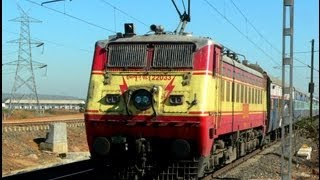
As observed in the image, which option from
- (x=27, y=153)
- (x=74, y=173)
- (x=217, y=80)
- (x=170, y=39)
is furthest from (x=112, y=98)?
(x=27, y=153)

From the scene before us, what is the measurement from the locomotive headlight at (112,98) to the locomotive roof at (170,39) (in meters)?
1.28

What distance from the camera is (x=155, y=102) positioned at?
37.6ft

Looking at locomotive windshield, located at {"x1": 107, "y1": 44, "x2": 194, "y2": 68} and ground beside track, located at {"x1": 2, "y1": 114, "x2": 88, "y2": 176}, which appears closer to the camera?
locomotive windshield, located at {"x1": 107, "y1": 44, "x2": 194, "y2": 68}

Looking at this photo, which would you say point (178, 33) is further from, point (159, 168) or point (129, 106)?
point (159, 168)

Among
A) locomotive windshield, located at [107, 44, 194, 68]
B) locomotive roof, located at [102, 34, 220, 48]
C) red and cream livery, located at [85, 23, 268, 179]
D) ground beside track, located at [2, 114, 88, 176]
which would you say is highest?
locomotive roof, located at [102, 34, 220, 48]

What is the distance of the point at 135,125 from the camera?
1160 cm

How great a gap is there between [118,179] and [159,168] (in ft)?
2.98

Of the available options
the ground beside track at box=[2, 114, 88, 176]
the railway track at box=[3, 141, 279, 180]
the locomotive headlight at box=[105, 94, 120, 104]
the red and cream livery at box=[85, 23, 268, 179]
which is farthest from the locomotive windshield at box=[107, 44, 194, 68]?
the ground beside track at box=[2, 114, 88, 176]

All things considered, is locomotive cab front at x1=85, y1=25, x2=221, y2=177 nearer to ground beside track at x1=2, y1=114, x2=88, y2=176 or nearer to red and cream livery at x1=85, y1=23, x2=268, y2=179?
red and cream livery at x1=85, y1=23, x2=268, y2=179

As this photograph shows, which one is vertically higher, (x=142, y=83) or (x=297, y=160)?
(x=142, y=83)

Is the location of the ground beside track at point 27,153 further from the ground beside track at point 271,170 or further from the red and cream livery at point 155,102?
the red and cream livery at point 155,102

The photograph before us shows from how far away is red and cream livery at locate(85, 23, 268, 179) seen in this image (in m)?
11.4

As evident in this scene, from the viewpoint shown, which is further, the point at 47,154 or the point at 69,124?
the point at 69,124

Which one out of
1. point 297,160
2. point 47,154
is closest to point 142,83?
point 297,160
